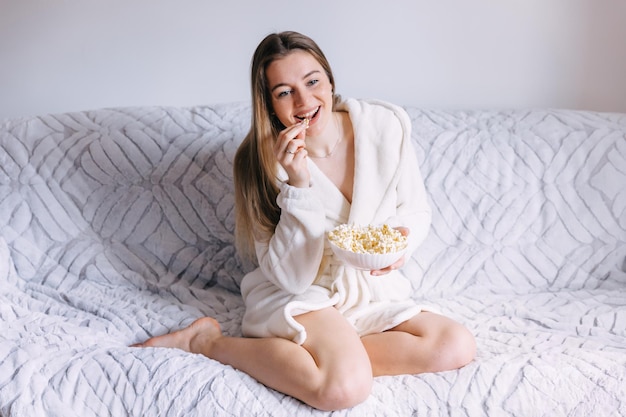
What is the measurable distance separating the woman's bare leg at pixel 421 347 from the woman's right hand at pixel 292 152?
394 millimetres

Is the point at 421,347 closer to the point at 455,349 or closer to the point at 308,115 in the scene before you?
the point at 455,349

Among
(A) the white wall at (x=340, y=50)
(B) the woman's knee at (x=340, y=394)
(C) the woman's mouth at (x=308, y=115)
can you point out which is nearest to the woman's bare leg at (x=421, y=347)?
(B) the woman's knee at (x=340, y=394)

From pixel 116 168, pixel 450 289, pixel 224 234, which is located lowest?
pixel 450 289

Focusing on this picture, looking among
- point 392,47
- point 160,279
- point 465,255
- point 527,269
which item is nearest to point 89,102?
point 160,279

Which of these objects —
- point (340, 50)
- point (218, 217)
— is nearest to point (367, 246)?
point (218, 217)

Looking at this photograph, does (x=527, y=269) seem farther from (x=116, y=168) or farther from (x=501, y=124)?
(x=116, y=168)

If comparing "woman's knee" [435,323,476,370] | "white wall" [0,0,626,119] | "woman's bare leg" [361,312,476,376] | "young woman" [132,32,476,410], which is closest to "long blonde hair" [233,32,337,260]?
"young woman" [132,32,476,410]

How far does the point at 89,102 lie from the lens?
92.0 inches

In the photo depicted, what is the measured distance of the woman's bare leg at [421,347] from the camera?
1.46 meters

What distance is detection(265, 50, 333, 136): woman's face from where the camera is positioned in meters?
1.60

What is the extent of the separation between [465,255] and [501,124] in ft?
1.33

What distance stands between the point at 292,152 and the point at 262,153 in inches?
5.0

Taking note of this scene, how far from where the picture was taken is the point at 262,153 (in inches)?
64.7

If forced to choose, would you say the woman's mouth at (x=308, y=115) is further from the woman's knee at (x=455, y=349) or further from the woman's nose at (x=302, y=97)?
the woman's knee at (x=455, y=349)
